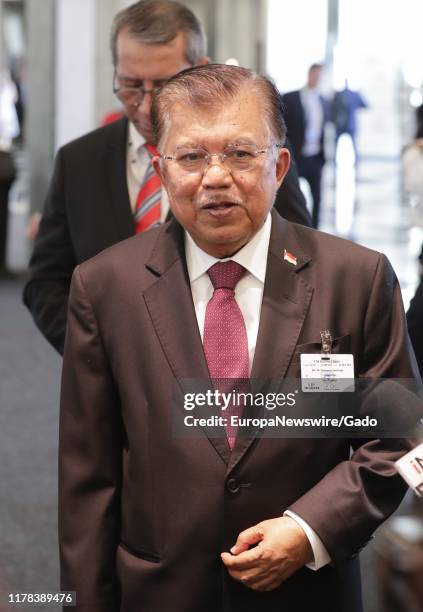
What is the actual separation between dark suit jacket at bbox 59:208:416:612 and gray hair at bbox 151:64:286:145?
21 cm

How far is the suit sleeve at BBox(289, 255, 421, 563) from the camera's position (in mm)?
1733

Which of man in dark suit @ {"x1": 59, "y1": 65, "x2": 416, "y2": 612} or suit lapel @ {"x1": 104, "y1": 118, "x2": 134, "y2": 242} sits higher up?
suit lapel @ {"x1": 104, "y1": 118, "x2": 134, "y2": 242}

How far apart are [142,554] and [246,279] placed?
0.52 meters

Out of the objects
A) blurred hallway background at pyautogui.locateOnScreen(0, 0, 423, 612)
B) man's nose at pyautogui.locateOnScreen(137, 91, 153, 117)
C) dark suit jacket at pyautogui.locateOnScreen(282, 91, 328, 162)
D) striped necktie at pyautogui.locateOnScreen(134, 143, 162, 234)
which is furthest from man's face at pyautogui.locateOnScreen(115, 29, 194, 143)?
dark suit jacket at pyautogui.locateOnScreen(282, 91, 328, 162)

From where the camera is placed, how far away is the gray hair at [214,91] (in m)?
1.79

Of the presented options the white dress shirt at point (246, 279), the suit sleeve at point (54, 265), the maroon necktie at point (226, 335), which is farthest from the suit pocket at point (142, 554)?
the suit sleeve at point (54, 265)

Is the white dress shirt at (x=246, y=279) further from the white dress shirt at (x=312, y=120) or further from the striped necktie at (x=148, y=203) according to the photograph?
the white dress shirt at (x=312, y=120)

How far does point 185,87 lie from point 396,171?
533 inches

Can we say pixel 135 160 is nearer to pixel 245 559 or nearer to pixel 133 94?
pixel 133 94

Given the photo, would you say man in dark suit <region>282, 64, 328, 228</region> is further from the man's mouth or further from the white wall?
the man's mouth

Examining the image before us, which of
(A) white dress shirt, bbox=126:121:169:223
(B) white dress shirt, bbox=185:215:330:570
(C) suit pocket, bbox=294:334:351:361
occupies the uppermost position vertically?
(A) white dress shirt, bbox=126:121:169:223

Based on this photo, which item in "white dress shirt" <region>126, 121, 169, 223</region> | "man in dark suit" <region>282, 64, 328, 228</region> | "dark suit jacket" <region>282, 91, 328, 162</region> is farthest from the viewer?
"man in dark suit" <region>282, 64, 328, 228</region>

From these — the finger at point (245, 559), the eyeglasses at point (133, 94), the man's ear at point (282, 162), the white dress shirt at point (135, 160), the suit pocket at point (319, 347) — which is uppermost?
the eyeglasses at point (133, 94)

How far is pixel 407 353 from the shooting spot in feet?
5.82
